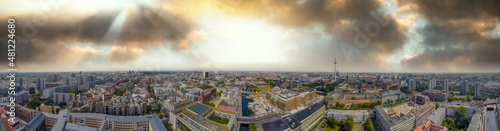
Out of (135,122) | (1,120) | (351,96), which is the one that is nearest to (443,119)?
(351,96)

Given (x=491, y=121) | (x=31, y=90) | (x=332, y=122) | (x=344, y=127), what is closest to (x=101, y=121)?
(x=332, y=122)

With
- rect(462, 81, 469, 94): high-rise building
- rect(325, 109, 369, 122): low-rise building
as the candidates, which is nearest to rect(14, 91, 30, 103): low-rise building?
rect(325, 109, 369, 122): low-rise building

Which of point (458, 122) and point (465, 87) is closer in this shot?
point (458, 122)

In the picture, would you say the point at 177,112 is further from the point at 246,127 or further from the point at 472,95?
the point at 472,95

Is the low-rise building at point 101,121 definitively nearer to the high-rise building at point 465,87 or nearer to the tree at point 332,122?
the tree at point 332,122

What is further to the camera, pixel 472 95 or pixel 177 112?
pixel 472 95

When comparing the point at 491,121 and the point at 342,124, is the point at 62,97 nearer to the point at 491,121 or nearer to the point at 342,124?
the point at 342,124

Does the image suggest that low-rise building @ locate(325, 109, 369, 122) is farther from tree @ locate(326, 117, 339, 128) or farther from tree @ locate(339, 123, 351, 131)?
tree @ locate(339, 123, 351, 131)

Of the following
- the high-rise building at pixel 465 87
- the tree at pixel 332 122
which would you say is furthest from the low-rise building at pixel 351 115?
the high-rise building at pixel 465 87

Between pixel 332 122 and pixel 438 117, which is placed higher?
pixel 438 117

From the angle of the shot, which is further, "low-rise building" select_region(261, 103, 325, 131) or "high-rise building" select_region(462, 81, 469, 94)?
"high-rise building" select_region(462, 81, 469, 94)

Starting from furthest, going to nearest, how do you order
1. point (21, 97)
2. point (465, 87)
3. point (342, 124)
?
point (465, 87)
point (21, 97)
point (342, 124)
